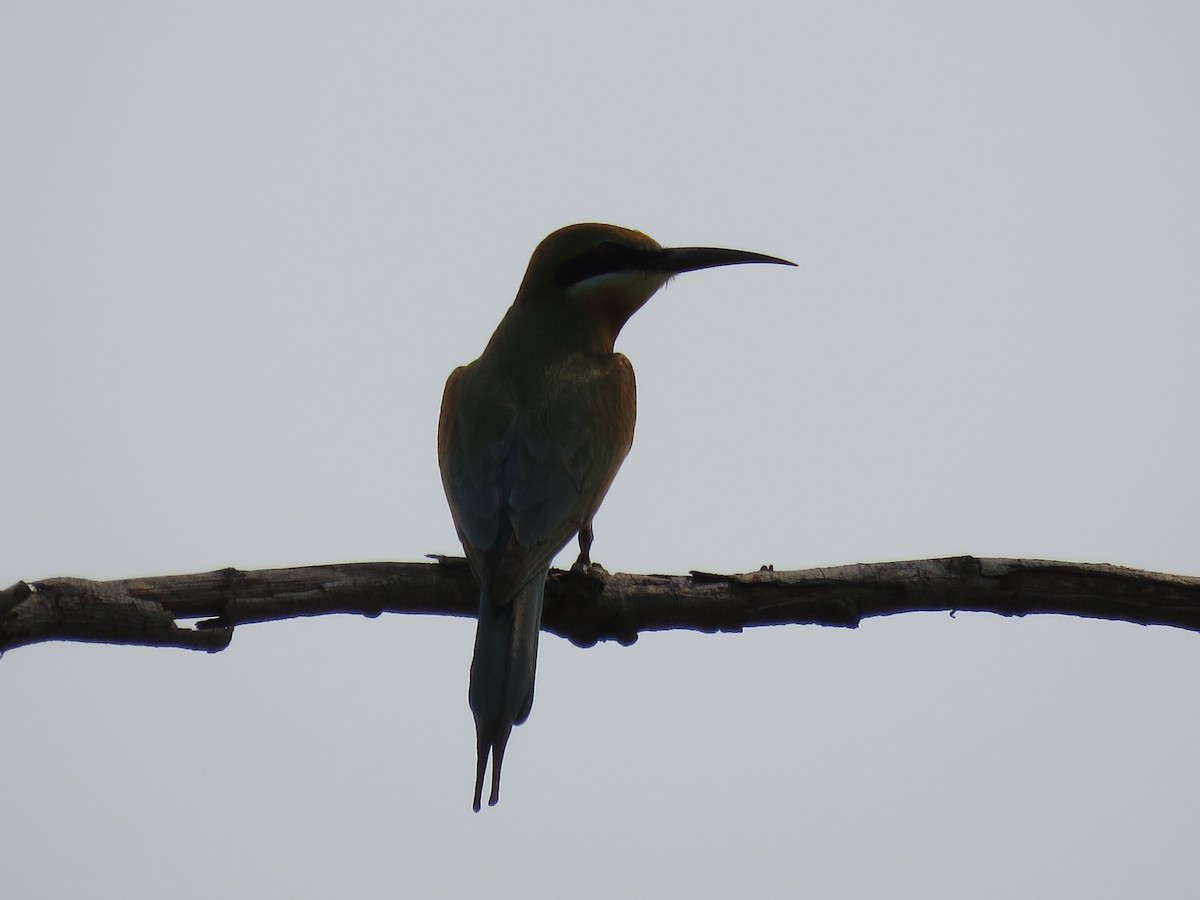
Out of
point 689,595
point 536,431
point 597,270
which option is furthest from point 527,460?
point 597,270

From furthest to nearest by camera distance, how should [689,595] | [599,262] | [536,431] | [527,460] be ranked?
[599,262]
[536,431]
[527,460]
[689,595]

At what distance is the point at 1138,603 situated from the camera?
3.34m

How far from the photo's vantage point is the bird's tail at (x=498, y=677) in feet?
10.3

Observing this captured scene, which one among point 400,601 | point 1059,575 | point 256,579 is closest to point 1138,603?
point 1059,575

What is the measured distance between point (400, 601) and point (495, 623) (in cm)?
27

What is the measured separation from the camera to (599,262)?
4.79m

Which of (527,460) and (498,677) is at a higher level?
(527,460)

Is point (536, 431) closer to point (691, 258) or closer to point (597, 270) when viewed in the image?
point (597, 270)

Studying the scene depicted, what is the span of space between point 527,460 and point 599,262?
4.10 ft

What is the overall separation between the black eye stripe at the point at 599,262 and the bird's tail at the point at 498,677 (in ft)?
6.05

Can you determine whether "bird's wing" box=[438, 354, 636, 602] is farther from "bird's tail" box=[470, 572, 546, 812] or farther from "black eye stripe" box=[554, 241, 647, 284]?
"black eye stripe" box=[554, 241, 647, 284]

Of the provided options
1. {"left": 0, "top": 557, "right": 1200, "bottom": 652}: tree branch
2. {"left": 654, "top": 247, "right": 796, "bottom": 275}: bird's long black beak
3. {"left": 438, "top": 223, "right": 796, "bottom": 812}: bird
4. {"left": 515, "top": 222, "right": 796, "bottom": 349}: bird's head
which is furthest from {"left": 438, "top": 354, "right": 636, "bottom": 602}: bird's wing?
{"left": 654, "top": 247, "right": 796, "bottom": 275}: bird's long black beak

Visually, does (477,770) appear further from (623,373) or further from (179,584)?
(623,373)

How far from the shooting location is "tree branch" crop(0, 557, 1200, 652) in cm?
306
